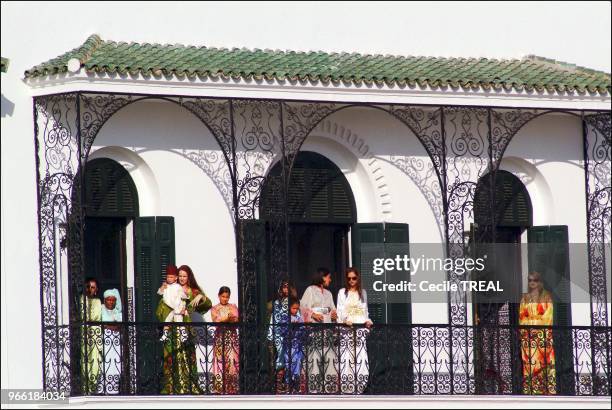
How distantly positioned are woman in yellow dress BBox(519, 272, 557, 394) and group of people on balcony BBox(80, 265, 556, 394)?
19mm

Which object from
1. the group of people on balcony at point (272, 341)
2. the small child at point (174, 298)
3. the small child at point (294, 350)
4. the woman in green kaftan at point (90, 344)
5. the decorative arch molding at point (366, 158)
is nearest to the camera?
the woman in green kaftan at point (90, 344)

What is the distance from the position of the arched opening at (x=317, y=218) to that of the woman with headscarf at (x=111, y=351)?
2.53m

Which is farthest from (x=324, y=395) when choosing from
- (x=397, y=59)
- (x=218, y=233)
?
(x=397, y=59)

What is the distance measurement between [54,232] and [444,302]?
5227 mm

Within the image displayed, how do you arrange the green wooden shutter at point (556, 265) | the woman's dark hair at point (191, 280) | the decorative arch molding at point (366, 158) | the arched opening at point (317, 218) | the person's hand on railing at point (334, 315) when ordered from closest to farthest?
the woman's dark hair at point (191, 280) < the person's hand on railing at point (334, 315) < the arched opening at point (317, 218) < the decorative arch molding at point (366, 158) < the green wooden shutter at point (556, 265)

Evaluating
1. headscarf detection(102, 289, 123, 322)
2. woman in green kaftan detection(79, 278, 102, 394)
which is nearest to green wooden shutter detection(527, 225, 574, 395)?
headscarf detection(102, 289, 123, 322)

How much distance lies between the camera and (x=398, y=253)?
28328 millimetres

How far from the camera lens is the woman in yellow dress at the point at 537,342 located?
91.3 feet

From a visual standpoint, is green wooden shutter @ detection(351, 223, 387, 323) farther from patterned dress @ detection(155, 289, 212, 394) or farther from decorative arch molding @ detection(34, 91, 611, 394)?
patterned dress @ detection(155, 289, 212, 394)

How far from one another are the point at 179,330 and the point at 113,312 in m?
0.83

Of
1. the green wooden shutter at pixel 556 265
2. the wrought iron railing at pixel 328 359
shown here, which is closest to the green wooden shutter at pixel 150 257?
the wrought iron railing at pixel 328 359

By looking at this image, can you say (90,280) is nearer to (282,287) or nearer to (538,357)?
(282,287)

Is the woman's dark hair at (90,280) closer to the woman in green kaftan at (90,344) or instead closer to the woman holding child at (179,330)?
the woman in green kaftan at (90,344)

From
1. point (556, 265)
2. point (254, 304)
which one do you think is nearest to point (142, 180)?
point (254, 304)
